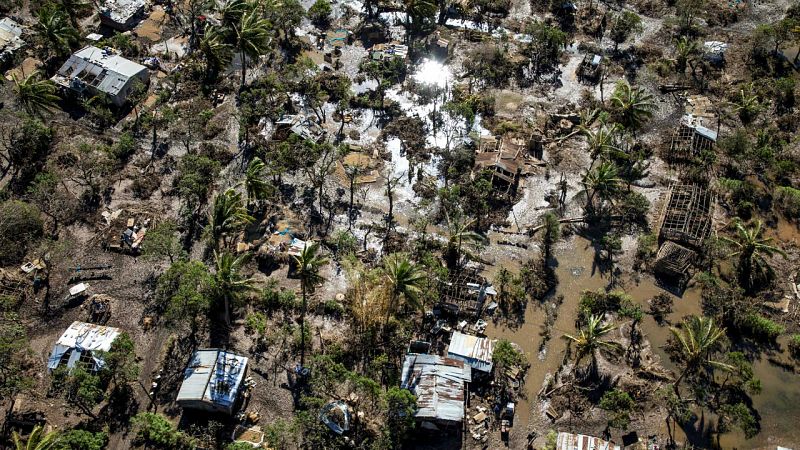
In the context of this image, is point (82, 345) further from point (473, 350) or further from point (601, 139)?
point (601, 139)

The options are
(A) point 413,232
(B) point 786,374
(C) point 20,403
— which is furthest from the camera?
(A) point 413,232

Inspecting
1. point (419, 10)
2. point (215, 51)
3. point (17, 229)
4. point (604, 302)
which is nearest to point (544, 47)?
point (419, 10)

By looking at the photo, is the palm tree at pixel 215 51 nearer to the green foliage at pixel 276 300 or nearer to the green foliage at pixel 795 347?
the green foliage at pixel 276 300

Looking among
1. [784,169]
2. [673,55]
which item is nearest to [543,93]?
[673,55]

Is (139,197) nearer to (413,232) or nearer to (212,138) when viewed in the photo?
(212,138)

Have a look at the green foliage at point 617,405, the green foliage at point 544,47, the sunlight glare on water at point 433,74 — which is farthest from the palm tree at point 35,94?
the green foliage at point 617,405

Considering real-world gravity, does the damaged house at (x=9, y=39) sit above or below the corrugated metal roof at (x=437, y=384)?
above

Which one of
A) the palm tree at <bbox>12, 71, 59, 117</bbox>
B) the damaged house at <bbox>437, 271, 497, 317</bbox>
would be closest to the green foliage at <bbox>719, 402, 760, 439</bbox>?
the damaged house at <bbox>437, 271, 497, 317</bbox>
